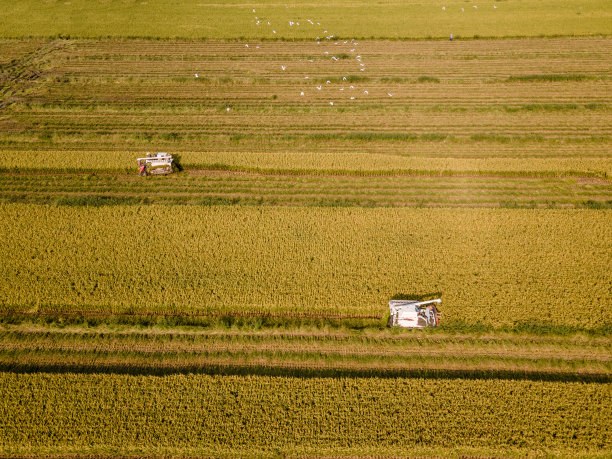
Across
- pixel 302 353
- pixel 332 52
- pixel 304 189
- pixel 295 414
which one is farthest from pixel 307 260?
pixel 332 52

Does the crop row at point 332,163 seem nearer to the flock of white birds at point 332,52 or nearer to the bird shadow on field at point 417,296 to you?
the flock of white birds at point 332,52

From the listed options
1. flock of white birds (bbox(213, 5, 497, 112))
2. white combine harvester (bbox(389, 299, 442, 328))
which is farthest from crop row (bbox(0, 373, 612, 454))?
flock of white birds (bbox(213, 5, 497, 112))

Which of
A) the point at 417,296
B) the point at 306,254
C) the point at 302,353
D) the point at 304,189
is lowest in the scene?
the point at 302,353

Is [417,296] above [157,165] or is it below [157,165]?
below

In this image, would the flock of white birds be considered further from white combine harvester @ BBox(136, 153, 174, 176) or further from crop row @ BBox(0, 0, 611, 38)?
white combine harvester @ BBox(136, 153, 174, 176)

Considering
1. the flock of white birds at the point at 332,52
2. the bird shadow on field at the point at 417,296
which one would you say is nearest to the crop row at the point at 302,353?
the bird shadow on field at the point at 417,296

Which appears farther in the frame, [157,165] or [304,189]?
[157,165]

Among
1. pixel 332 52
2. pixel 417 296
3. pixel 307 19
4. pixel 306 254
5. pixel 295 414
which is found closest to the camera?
pixel 295 414

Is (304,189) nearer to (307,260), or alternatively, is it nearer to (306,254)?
(306,254)

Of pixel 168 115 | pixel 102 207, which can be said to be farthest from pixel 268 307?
pixel 168 115
